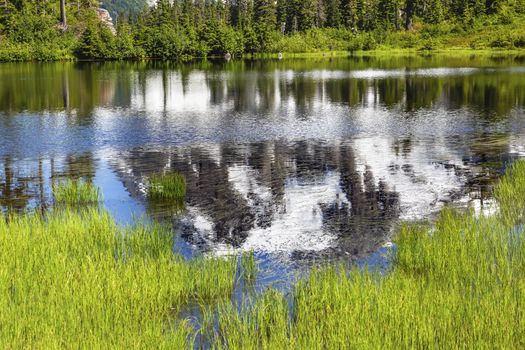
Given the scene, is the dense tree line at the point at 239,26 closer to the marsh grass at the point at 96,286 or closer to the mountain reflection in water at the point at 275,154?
the mountain reflection in water at the point at 275,154

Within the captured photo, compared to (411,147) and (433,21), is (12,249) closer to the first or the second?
(411,147)

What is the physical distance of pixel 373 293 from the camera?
1057cm

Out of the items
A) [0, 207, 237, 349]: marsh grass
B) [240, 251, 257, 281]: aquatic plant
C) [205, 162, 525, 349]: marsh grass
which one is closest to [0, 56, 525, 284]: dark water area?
[240, 251, 257, 281]: aquatic plant

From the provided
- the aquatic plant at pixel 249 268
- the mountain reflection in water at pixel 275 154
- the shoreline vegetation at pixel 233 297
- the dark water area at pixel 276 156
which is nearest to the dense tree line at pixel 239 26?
the dark water area at pixel 276 156

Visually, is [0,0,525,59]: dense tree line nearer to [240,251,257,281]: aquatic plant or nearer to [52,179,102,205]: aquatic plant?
[52,179,102,205]: aquatic plant

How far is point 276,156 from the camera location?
2923cm

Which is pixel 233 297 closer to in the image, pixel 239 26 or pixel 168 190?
pixel 168 190

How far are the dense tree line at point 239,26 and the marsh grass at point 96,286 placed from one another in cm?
10893

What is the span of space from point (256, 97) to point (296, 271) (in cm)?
4108

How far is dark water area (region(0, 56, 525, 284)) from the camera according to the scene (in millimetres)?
18406

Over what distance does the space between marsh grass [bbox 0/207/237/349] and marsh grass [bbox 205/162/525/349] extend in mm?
1193

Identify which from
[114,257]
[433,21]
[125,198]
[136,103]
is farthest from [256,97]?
[433,21]

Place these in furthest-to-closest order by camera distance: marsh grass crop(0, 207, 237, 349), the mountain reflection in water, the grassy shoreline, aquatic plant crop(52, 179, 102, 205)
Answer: the grassy shoreline → aquatic plant crop(52, 179, 102, 205) → the mountain reflection in water → marsh grass crop(0, 207, 237, 349)

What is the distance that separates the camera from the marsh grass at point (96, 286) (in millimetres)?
9359
